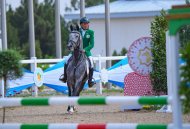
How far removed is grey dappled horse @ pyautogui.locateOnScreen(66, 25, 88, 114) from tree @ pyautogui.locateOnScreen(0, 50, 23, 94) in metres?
1.29

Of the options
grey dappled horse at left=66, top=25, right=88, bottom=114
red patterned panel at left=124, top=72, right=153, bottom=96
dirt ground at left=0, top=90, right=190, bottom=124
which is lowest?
dirt ground at left=0, top=90, right=190, bottom=124

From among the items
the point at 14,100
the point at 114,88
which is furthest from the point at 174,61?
the point at 114,88

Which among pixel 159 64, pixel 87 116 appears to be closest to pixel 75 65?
pixel 87 116

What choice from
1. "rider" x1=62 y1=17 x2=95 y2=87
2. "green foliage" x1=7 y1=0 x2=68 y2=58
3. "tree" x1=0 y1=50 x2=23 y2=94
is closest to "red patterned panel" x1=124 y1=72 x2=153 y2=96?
"rider" x1=62 y1=17 x2=95 y2=87

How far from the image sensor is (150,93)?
683 inches

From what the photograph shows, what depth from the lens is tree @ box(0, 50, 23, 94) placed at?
49.7 ft

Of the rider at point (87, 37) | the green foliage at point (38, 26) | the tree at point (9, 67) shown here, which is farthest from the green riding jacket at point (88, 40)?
the green foliage at point (38, 26)

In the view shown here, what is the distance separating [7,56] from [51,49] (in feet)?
110

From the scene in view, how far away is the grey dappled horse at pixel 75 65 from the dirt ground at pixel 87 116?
0.60m

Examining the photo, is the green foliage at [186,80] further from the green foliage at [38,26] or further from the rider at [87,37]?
the green foliage at [38,26]

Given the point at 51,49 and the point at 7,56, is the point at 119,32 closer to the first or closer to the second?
the point at 51,49

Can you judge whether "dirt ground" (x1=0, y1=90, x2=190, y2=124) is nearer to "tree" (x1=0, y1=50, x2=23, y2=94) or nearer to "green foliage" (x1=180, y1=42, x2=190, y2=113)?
"tree" (x1=0, y1=50, x2=23, y2=94)

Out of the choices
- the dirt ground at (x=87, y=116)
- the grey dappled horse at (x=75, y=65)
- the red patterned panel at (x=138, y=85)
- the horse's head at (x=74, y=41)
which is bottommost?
the dirt ground at (x=87, y=116)

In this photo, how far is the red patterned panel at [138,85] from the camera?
1738cm
